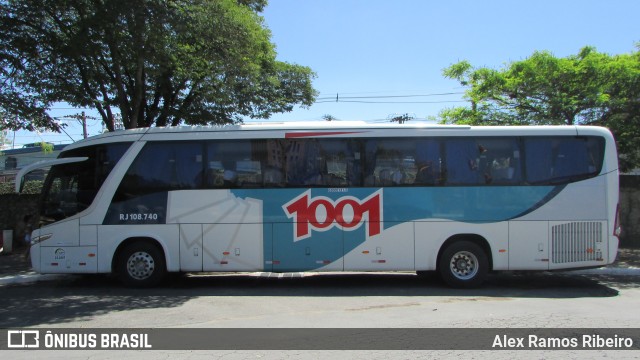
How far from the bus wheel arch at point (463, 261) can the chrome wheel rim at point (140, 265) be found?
5718 mm

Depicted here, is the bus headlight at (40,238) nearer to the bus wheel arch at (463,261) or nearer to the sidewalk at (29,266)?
the sidewalk at (29,266)

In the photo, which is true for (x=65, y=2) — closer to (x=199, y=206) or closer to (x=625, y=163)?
(x=199, y=206)

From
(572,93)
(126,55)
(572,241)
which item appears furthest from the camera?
(572,93)

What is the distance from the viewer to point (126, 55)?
11484mm

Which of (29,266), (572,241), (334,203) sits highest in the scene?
(334,203)

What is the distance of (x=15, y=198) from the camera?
595 inches

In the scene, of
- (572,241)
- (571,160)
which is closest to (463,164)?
(571,160)

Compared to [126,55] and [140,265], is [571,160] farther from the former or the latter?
[126,55]

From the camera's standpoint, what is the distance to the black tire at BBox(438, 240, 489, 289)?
932 cm

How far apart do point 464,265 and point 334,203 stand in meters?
2.85

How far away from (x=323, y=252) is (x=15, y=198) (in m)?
11.3

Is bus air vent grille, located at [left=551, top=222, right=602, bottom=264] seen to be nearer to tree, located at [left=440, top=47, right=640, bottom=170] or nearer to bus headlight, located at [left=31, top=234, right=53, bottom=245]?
tree, located at [left=440, top=47, right=640, bottom=170]

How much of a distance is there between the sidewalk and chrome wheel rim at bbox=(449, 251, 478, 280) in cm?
419
